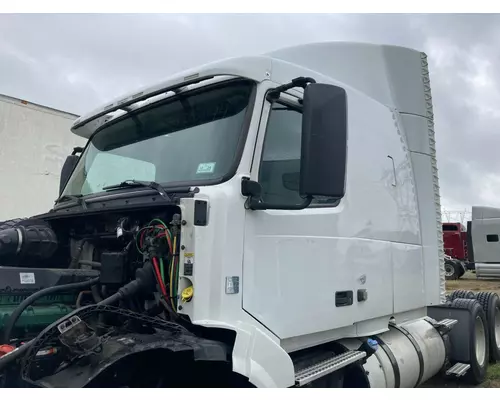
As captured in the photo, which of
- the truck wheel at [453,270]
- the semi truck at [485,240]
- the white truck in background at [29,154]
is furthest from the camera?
the truck wheel at [453,270]

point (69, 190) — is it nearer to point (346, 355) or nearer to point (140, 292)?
point (140, 292)

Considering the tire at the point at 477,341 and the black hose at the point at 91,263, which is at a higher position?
the black hose at the point at 91,263

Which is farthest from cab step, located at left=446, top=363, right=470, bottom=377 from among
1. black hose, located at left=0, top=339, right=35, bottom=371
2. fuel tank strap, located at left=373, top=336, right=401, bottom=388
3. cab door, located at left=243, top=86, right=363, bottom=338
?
black hose, located at left=0, top=339, right=35, bottom=371

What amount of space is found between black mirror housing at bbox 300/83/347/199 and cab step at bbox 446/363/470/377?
340 cm

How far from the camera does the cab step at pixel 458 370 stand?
497cm

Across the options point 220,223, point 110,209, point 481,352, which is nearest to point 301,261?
point 220,223

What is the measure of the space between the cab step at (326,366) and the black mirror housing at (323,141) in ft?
3.58

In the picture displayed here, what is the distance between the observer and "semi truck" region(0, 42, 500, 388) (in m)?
2.43

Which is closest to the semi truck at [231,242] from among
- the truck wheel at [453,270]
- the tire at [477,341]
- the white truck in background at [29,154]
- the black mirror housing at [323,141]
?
the black mirror housing at [323,141]

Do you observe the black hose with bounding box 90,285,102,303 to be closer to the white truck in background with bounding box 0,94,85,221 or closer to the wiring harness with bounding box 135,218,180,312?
the wiring harness with bounding box 135,218,180,312

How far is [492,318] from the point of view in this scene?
6141 millimetres

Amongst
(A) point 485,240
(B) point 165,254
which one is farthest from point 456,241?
(B) point 165,254

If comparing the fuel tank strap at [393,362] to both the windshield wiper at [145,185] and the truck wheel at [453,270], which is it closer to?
the windshield wiper at [145,185]

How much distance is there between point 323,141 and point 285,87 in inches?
18.3
